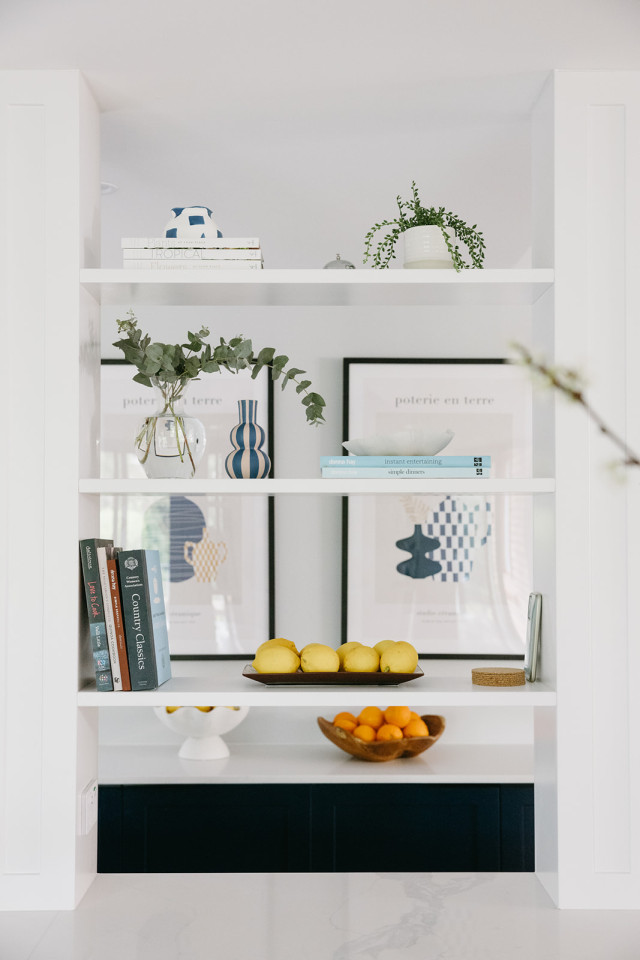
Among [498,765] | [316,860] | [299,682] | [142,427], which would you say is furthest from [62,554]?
[498,765]

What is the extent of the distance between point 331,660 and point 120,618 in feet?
1.47

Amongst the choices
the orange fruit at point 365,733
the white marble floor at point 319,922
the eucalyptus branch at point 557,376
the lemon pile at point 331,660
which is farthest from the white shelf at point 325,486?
the orange fruit at point 365,733

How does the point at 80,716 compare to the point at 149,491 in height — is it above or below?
below

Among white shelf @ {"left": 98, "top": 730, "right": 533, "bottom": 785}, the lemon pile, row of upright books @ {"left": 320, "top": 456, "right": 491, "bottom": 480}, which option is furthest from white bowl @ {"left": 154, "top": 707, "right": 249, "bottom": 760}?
row of upright books @ {"left": 320, "top": 456, "right": 491, "bottom": 480}

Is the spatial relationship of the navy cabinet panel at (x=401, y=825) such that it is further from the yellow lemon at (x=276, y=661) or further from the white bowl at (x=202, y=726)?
the yellow lemon at (x=276, y=661)

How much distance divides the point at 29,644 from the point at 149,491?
37 centimetres

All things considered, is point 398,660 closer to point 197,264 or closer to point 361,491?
point 361,491

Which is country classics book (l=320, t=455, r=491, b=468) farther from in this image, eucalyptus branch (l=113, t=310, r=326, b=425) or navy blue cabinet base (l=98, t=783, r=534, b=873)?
navy blue cabinet base (l=98, t=783, r=534, b=873)

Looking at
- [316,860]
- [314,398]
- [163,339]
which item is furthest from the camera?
[163,339]

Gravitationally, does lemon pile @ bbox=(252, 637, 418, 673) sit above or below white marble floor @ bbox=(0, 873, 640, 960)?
above

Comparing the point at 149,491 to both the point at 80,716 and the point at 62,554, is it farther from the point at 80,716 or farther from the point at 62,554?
the point at 80,716

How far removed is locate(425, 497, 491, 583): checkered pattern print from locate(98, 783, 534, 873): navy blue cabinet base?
83 cm

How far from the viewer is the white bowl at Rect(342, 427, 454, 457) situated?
1.76 meters

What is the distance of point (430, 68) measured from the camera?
173cm
